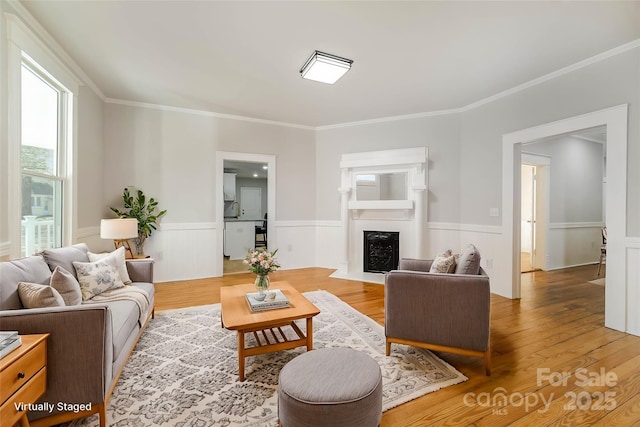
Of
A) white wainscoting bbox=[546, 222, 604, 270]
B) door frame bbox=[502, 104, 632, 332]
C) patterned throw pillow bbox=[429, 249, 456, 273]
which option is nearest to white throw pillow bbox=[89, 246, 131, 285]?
patterned throw pillow bbox=[429, 249, 456, 273]

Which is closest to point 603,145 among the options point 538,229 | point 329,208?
point 538,229

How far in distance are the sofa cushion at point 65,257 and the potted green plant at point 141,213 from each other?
151 centimetres

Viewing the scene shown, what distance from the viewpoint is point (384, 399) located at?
1725 millimetres

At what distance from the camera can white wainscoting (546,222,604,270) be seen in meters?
5.29

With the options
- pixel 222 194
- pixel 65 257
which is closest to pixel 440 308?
pixel 65 257

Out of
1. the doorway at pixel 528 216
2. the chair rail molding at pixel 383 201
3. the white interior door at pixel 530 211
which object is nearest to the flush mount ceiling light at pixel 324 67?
the chair rail molding at pixel 383 201

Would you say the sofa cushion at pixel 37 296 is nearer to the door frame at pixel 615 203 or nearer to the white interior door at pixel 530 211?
the door frame at pixel 615 203

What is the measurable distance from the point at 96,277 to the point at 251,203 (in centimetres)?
760

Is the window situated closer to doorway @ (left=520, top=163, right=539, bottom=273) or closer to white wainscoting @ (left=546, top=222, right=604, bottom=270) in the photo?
doorway @ (left=520, top=163, right=539, bottom=273)

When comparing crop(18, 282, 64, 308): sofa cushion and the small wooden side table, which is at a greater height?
crop(18, 282, 64, 308): sofa cushion

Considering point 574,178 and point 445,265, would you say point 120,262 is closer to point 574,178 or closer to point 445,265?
point 445,265

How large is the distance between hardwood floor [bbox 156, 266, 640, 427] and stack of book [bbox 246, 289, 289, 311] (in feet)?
3.46

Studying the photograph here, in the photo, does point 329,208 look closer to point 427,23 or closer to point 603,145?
point 427,23

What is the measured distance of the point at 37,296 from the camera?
1582 millimetres
